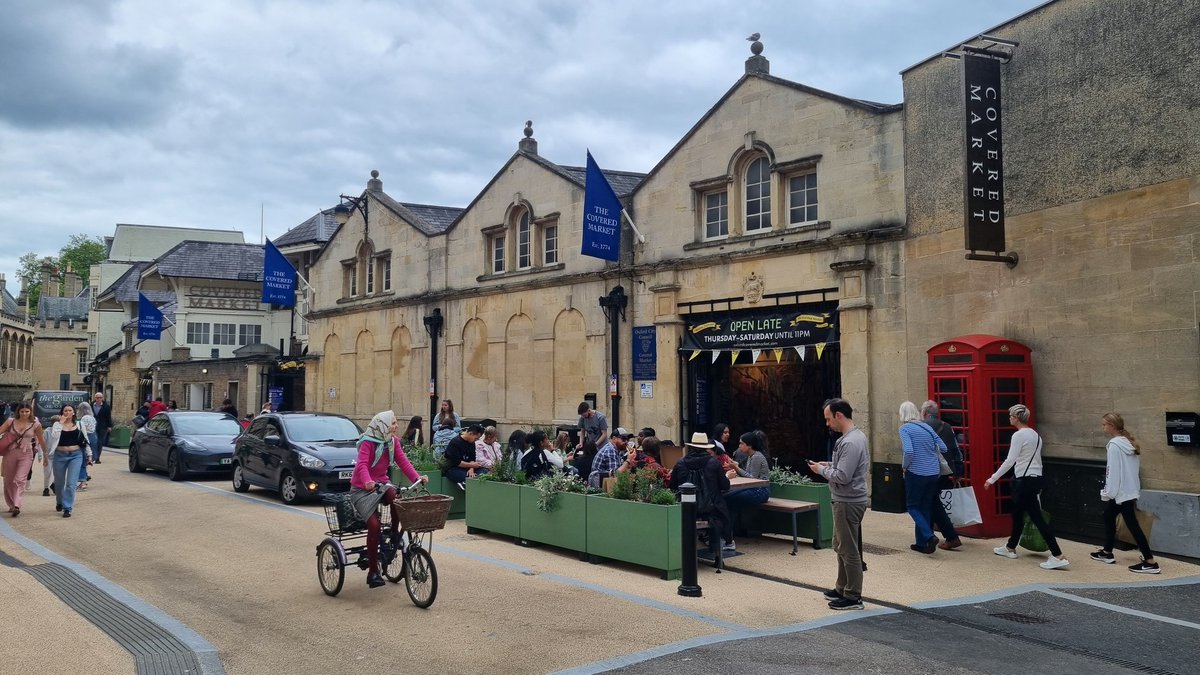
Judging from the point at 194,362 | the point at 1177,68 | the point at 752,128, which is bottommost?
the point at 194,362

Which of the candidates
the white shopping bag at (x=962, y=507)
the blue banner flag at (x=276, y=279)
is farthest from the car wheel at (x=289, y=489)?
the blue banner flag at (x=276, y=279)

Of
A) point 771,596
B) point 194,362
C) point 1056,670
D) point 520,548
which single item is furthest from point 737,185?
point 194,362

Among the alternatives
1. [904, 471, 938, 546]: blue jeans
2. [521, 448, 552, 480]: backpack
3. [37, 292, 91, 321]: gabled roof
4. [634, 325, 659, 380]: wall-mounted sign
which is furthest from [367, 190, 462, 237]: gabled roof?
[37, 292, 91, 321]: gabled roof

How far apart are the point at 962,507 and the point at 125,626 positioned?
28.4 feet

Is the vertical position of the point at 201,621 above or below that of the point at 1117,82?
below

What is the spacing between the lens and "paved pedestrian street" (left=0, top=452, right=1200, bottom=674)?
20.6 ft

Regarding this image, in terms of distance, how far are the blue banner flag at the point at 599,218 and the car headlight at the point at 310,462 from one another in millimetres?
6471

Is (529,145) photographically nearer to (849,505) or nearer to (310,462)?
(310,462)

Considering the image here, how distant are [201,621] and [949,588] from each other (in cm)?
686

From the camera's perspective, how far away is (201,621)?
7.34 meters

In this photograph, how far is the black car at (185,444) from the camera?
1858 centimetres

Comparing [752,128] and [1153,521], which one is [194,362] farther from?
[1153,521]

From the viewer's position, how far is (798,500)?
1088cm

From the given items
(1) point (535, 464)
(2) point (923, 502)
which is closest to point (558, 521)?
(1) point (535, 464)
